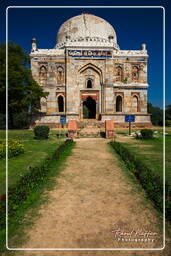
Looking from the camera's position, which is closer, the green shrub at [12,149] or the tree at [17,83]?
the green shrub at [12,149]

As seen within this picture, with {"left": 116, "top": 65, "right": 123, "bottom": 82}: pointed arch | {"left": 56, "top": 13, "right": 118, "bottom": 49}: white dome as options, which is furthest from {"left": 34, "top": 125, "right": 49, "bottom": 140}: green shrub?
{"left": 56, "top": 13, "right": 118, "bottom": 49}: white dome

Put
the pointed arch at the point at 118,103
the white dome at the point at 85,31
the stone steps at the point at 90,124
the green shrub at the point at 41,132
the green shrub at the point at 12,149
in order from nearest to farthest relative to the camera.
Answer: the green shrub at the point at 12,149, the green shrub at the point at 41,132, the stone steps at the point at 90,124, the pointed arch at the point at 118,103, the white dome at the point at 85,31

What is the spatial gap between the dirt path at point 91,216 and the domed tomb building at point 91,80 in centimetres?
2176

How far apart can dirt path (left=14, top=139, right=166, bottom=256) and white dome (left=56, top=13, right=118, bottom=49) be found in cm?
2769

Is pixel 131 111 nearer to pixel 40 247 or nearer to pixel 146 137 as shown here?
pixel 146 137

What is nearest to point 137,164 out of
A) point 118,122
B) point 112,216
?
point 112,216

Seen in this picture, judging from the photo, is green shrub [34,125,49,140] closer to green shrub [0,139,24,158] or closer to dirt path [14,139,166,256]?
green shrub [0,139,24,158]

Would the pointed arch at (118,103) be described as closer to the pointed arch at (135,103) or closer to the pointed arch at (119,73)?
the pointed arch at (135,103)

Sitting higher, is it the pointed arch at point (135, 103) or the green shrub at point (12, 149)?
the pointed arch at point (135, 103)

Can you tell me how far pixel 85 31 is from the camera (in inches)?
1256

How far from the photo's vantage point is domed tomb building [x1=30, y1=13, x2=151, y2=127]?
2858 cm

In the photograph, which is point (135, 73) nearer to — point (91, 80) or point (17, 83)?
point (91, 80)

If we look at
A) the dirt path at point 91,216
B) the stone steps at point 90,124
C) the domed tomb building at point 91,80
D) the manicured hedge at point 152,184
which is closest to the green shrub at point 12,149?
the dirt path at point 91,216

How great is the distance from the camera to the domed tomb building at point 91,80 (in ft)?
93.8
